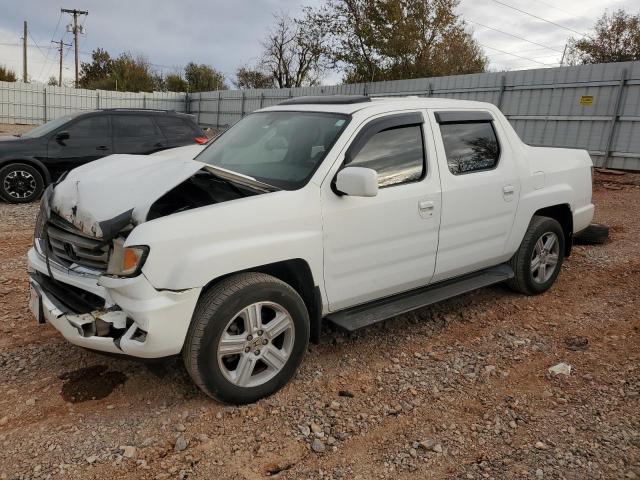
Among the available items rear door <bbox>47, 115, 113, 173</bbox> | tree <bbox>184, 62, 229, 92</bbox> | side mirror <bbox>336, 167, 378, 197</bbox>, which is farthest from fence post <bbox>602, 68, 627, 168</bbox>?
tree <bbox>184, 62, 229, 92</bbox>

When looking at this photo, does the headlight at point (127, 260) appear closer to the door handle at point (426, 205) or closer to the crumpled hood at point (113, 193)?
the crumpled hood at point (113, 193)

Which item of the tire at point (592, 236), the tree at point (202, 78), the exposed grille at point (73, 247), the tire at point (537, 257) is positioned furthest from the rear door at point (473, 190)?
the tree at point (202, 78)

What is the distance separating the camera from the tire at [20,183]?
848 centimetres

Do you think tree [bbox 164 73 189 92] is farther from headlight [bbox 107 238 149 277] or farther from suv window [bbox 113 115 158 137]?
headlight [bbox 107 238 149 277]

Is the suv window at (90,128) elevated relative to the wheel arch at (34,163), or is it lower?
elevated

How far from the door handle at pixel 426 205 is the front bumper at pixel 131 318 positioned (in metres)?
1.71

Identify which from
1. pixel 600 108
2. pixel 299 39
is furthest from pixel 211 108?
pixel 600 108

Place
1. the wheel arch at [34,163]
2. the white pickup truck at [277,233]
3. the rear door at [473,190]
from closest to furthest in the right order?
the white pickup truck at [277,233] < the rear door at [473,190] < the wheel arch at [34,163]

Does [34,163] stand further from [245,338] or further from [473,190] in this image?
[473,190]

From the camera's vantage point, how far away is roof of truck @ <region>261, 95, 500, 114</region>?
3.68 metres

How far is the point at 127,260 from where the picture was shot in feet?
8.64

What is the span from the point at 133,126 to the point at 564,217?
7.51 meters

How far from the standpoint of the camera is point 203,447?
2680 millimetres

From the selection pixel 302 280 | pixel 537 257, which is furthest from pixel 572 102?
pixel 302 280
